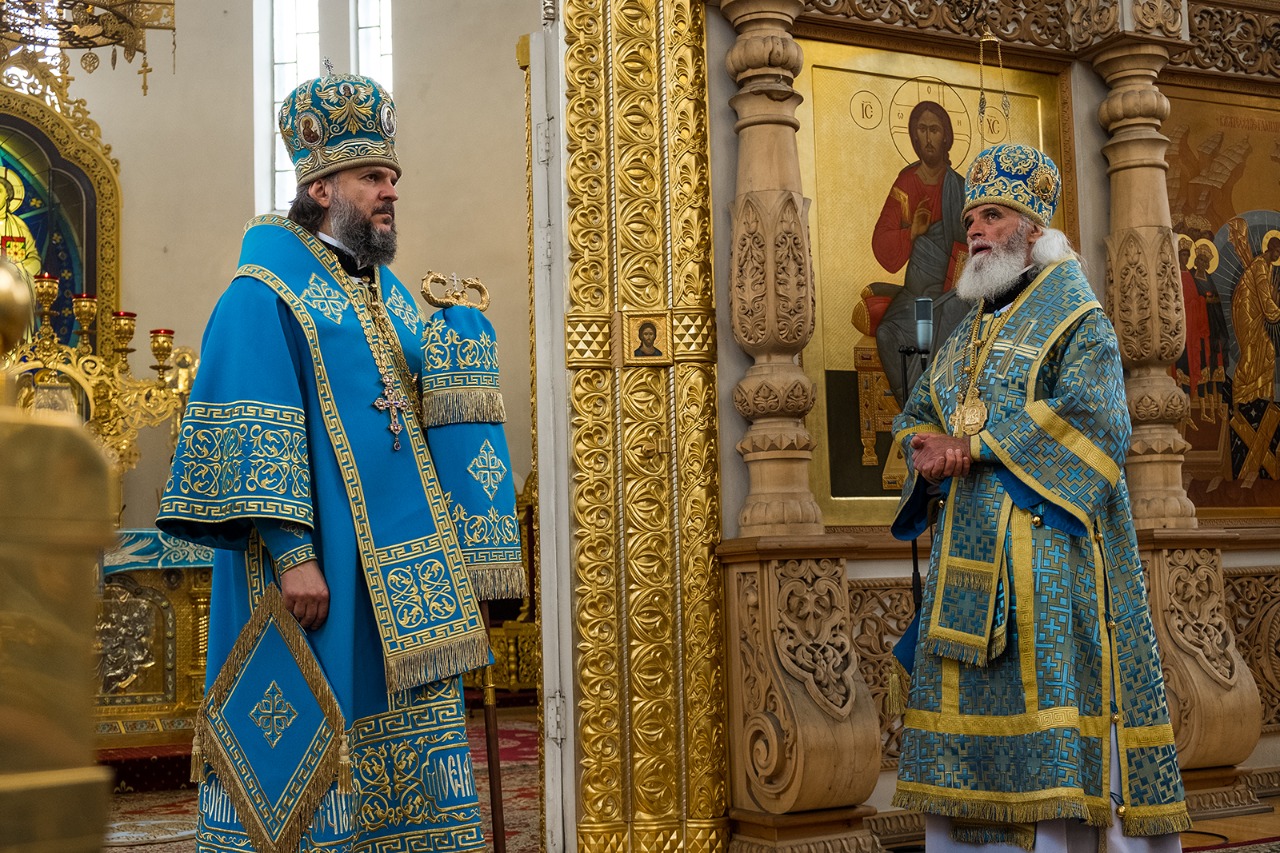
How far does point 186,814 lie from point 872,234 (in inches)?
149

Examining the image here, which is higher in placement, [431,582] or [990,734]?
[431,582]

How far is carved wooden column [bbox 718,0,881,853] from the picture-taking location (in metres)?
4.54

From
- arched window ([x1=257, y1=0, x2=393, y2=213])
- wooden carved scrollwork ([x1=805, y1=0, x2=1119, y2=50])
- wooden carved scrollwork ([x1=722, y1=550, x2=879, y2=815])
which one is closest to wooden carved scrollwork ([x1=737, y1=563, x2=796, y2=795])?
wooden carved scrollwork ([x1=722, y1=550, x2=879, y2=815])

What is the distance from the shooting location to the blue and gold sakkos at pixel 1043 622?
11.3 ft

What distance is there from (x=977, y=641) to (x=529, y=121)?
2.59 meters

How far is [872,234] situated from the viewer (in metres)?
5.30

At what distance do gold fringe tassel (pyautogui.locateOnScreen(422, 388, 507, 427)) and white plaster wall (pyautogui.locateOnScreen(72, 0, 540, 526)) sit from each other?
822 cm

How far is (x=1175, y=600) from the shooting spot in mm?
5352

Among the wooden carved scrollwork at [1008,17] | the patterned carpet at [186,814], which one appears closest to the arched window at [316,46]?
the patterned carpet at [186,814]

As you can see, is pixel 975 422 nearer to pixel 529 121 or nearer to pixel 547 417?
pixel 547 417

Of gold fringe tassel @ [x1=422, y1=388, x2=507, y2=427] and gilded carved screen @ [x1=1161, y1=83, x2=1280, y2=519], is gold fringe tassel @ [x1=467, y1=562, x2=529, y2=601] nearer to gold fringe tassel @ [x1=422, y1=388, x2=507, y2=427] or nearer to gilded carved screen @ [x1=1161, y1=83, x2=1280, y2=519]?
gold fringe tassel @ [x1=422, y1=388, x2=507, y2=427]

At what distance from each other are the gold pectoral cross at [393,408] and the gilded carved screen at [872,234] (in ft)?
8.07

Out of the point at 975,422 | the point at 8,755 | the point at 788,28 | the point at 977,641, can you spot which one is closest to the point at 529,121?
the point at 788,28

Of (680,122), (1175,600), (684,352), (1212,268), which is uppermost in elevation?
(680,122)
